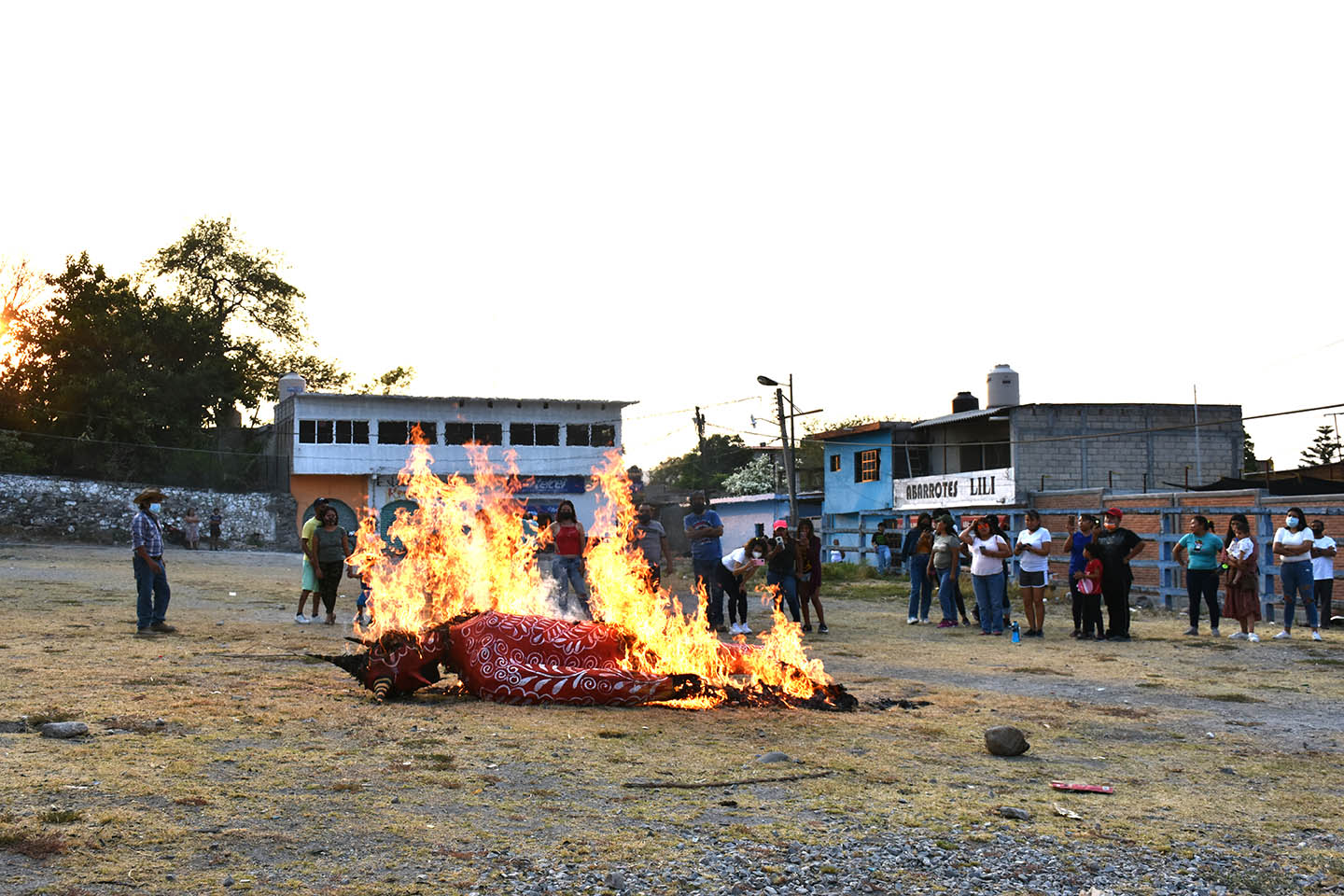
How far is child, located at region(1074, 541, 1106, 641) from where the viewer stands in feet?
49.0

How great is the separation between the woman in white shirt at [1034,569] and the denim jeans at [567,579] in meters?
6.01

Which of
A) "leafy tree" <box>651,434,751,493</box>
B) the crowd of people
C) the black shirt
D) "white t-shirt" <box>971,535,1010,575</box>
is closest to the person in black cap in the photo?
the crowd of people

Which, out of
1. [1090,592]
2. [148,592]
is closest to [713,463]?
[1090,592]

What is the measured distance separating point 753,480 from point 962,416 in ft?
108

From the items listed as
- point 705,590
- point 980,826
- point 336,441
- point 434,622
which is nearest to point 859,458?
point 336,441

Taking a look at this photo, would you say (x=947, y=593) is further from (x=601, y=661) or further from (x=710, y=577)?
(x=601, y=661)

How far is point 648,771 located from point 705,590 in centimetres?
820

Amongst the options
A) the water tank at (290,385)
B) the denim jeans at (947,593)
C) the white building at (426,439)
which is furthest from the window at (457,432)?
the denim jeans at (947,593)

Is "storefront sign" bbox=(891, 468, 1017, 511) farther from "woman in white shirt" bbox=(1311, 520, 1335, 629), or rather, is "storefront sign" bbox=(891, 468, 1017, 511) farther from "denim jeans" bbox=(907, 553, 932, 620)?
"woman in white shirt" bbox=(1311, 520, 1335, 629)

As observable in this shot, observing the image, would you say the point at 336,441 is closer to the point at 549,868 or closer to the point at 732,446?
the point at 732,446

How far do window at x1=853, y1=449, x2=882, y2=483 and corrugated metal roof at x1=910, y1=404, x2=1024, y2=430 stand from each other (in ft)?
7.90

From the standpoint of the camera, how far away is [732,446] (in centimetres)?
7844

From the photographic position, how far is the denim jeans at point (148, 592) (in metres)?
12.5

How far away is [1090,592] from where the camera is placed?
1495 centimetres
